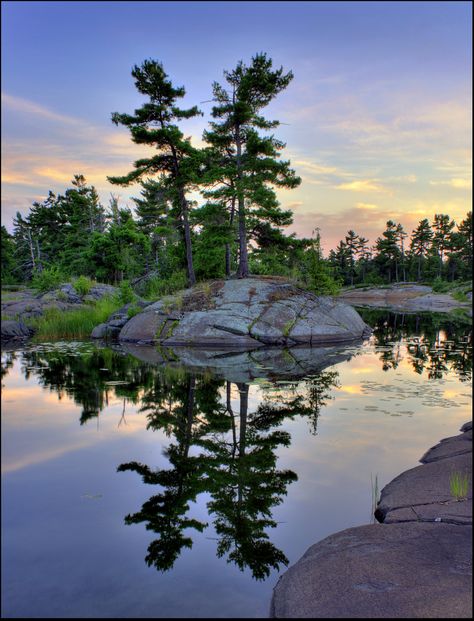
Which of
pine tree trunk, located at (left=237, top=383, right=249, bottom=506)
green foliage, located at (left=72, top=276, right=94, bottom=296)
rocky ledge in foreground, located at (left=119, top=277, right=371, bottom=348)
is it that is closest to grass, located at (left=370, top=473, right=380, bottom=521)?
pine tree trunk, located at (left=237, top=383, right=249, bottom=506)

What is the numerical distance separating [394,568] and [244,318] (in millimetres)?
16858

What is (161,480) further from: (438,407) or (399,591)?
(438,407)

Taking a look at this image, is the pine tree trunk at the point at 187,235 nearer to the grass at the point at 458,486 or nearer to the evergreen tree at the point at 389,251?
the grass at the point at 458,486

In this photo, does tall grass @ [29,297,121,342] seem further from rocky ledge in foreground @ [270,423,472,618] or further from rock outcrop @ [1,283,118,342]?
rocky ledge in foreground @ [270,423,472,618]

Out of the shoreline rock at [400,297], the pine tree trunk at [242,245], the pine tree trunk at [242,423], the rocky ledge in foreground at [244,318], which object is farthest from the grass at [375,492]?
the shoreline rock at [400,297]

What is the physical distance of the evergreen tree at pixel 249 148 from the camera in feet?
74.0

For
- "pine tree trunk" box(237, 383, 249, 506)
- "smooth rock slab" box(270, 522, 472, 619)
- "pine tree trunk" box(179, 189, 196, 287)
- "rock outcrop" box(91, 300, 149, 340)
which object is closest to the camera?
"smooth rock slab" box(270, 522, 472, 619)

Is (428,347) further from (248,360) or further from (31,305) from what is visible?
(31,305)

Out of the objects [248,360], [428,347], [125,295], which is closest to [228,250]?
[125,295]

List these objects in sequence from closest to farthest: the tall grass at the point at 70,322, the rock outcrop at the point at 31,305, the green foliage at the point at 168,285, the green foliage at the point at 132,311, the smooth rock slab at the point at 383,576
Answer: the smooth rock slab at the point at 383,576 → the rock outcrop at the point at 31,305 → the tall grass at the point at 70,322 → the green foliage at the point at 132,311 → the green foliage at the point at 168,285

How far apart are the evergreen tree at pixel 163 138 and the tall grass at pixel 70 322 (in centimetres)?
533

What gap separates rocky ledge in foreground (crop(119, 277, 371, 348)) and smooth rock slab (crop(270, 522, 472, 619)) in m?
15.1

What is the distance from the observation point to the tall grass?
872 inches

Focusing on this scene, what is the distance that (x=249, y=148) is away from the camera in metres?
23.3
